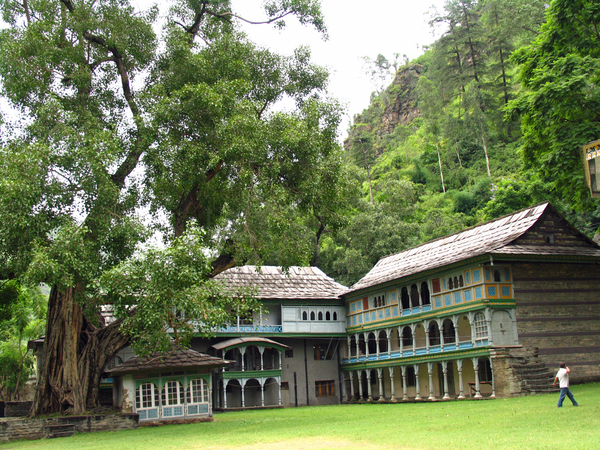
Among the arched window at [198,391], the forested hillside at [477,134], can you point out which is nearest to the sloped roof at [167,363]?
the arched window at [198,391]

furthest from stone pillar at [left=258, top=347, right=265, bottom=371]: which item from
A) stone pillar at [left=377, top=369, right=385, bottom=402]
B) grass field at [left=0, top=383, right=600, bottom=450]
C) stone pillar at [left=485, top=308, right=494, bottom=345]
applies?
stone pillar at [left=485, top=308, right=494, bottom=345]

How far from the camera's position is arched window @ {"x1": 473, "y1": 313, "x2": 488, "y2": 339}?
24891 millimetres

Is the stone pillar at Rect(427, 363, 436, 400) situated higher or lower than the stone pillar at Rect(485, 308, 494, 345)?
lower

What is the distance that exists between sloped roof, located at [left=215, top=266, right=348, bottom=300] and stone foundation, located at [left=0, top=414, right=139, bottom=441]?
1463cm

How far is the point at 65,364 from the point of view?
20.9 meters

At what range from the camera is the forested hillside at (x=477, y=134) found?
71.2 ft

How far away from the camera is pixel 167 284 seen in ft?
56.8

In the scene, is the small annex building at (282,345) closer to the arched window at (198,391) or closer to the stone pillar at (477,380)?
the arched window at (198,391)

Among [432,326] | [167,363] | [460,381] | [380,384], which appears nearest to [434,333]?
[432,326]

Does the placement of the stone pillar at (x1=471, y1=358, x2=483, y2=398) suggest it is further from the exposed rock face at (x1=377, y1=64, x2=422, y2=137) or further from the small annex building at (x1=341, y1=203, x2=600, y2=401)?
the exposed rock face at (x1=377, y1=64, x2=422, y2=137)

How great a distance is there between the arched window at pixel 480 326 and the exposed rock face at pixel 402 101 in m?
63.3

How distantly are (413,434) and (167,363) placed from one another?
1214 centimetres

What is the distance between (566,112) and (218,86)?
40.2ft

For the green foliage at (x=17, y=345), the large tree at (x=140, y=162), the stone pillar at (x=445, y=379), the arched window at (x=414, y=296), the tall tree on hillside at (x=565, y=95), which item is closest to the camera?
the large tree at (x=140, y=162)
